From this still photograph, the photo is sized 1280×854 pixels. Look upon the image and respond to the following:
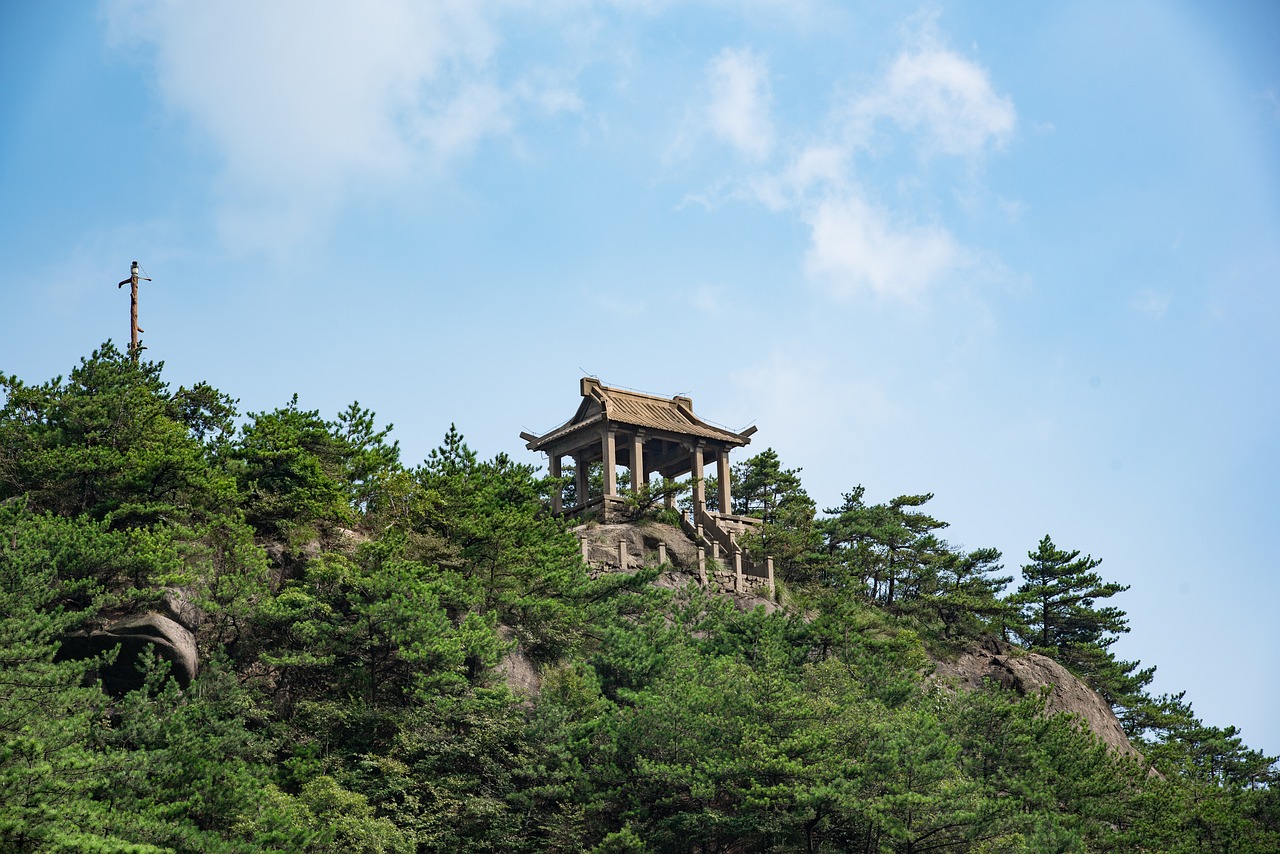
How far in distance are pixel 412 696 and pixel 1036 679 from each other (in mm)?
20996

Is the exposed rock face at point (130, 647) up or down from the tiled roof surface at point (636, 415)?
down

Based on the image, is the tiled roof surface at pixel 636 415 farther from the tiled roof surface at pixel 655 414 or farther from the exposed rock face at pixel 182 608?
the exposed rock face at pixel 182 608

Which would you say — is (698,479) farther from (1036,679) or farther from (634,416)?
→ (1036,679)

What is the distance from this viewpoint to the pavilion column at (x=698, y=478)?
46125 millimetres

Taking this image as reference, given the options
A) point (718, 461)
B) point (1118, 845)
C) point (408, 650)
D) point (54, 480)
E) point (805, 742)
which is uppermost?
point (718, 461)

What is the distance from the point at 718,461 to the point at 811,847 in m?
21.5

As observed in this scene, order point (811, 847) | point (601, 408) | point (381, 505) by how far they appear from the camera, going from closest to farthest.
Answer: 1. point (811, 847)
2. point (381, 505)
3. point (601, 408)

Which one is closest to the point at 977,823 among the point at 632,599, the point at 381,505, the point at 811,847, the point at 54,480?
the point at 811,847

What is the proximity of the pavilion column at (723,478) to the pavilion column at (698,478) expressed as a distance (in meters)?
0.69

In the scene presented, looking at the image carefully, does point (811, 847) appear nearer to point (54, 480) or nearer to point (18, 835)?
point (18, 835)

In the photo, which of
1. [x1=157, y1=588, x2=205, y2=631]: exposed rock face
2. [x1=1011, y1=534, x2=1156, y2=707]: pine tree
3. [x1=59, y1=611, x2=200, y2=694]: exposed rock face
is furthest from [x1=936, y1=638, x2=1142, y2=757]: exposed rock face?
[x1=59, y1=611, x2=200, y2=694]: exposed rock face

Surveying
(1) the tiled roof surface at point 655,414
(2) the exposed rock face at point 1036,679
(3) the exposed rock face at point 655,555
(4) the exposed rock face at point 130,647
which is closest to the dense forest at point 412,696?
(4) the exposed rock face at point 130,647

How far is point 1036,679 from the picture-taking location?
4269cm

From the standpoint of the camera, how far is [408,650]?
2931cm
